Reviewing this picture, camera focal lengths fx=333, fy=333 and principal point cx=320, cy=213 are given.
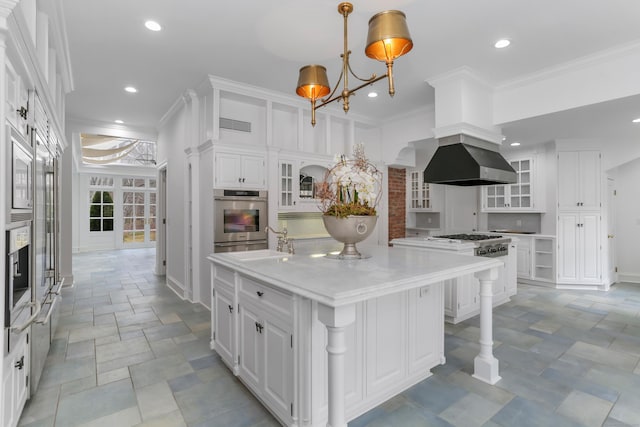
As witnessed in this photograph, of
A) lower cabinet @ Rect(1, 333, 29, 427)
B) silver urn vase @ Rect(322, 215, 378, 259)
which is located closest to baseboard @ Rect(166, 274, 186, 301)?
lower cabinet @ Rect(1, 333, 29, 427)

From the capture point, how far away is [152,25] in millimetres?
2881

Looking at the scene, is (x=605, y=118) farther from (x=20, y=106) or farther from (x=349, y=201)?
(x=20, y=106)

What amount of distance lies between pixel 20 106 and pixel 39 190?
0.72 meters

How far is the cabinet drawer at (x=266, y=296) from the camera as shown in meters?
1.82

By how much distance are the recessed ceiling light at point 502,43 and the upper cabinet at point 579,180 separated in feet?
10.6

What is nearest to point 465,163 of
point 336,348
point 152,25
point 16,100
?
point 336,348

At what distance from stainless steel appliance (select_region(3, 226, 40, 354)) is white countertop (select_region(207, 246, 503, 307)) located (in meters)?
1.10

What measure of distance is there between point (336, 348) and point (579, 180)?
5.77m

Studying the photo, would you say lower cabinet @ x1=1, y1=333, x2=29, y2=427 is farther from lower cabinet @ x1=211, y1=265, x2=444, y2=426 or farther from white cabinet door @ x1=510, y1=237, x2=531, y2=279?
white cabinet door @ x1=510, y1=237, x2=531, y2=279

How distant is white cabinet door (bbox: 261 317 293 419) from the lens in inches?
72.2

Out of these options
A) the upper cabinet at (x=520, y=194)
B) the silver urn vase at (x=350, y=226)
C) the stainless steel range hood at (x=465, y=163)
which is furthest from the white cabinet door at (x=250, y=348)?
the upper cabinet at (x=520, y=194)

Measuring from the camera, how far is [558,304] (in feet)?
14.7

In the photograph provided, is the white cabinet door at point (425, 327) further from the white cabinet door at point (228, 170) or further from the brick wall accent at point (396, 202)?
the brick wall accent at point (396, 202)

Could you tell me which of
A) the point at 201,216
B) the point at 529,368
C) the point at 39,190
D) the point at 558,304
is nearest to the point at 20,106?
the point at 39,190
